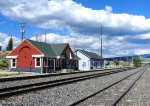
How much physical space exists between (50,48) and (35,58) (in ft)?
25.7

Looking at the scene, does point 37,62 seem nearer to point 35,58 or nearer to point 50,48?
point 35,58

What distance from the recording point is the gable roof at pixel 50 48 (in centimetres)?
5236

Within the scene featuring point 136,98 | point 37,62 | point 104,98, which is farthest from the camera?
point 37,62

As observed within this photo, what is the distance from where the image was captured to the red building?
166 feet

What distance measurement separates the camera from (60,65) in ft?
189

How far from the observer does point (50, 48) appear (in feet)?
191

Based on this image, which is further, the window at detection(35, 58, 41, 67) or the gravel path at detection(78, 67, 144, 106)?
the window at detection(35, 58, 41, 67)

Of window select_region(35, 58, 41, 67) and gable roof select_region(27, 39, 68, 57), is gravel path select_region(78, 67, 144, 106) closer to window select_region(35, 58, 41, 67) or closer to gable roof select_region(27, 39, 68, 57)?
window select_region(35, 58, 41, 67)

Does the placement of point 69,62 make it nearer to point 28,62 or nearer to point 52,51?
point 52,51

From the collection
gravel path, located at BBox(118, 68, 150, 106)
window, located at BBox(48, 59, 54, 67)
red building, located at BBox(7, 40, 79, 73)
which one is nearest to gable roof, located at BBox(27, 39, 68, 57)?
red building, located at BBox(7, 40, 79, 73)

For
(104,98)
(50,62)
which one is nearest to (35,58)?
(50,62)

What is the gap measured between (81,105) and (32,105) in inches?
76.3

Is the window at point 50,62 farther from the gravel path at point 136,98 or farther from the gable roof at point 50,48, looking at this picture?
the gravel path at point 136,98

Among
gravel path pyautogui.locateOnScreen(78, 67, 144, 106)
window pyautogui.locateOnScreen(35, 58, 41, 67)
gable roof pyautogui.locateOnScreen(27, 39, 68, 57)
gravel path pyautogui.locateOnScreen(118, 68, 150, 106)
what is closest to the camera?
gravel path pyautogui.locateOnScreen(78, 67, 144, 106)
